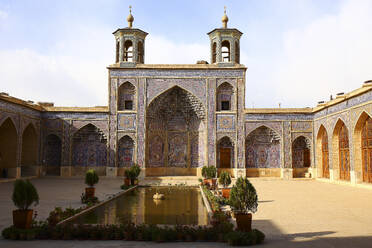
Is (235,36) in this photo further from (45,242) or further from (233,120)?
(45,242)

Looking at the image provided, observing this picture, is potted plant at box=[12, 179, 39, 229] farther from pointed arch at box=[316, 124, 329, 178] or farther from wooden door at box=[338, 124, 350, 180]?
pointed arch at box=[316, 124, 329, 178]

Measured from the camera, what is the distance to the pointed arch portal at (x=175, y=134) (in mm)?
19250

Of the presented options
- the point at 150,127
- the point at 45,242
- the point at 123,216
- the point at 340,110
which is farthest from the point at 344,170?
the point at 45,242

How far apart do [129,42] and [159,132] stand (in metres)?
5.62

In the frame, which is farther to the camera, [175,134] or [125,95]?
[175,134]

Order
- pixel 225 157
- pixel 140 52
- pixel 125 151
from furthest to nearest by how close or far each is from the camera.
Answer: pixel 140 52, pixel 225 157, pixel 125 151

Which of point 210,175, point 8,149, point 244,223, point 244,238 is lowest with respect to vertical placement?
point 244,238

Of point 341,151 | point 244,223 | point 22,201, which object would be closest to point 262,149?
point 341,151

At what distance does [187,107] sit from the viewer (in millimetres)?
19719

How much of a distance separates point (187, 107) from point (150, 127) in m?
2.51

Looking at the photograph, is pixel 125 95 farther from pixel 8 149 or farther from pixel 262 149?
pixel 262 149

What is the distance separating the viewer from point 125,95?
62.8 ft

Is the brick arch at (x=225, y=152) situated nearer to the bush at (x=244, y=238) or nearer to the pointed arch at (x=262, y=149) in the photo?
the pointed arch at (x=262, y=149)

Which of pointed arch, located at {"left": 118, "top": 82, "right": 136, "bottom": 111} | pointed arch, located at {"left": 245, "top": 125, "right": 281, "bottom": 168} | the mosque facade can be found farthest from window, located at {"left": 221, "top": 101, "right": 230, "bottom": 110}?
pointed arch, located at {"left": 118, "top": 82, "right": 136, "bottom": 111}
